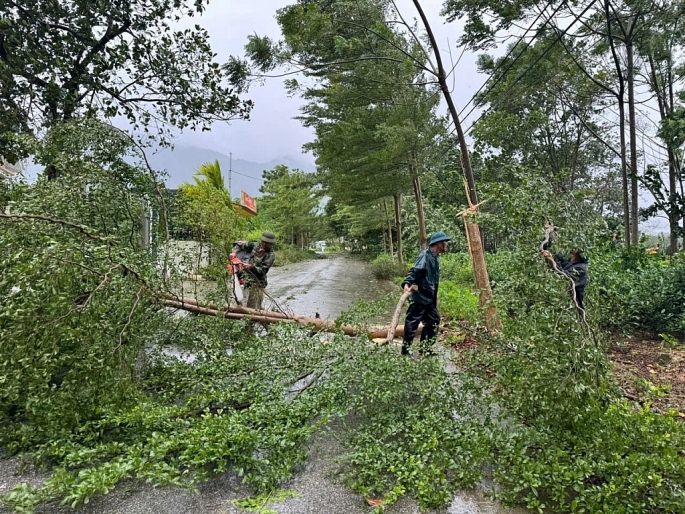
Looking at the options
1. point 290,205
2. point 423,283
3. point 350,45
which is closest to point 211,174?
point 350,45

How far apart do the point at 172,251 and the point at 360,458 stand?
2.91 m

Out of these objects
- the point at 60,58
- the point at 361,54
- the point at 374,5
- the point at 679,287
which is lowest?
the point at 679,287

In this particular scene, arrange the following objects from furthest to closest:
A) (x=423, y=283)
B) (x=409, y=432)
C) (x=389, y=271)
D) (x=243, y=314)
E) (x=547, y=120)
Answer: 1. (x=547, y=120)
2. (x=389, y=271)
3. (x=243, y=314)
4. (x=423, y=283)
5. (x=409, y=432)

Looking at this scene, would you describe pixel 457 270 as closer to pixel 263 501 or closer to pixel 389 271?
pixel 389 271

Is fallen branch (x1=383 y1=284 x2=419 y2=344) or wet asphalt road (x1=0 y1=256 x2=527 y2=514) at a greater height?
fallen branch (x1=383 y1=284 x2=419 y2=344)

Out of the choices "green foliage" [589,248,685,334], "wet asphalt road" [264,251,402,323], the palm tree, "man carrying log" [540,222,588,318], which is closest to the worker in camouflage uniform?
"wet asphalt road" [264,251,402,323]

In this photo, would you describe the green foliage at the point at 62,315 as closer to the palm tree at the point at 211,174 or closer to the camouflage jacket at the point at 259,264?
the camouflage jacket at the point at 259,264

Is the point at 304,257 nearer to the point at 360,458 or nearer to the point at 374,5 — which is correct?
the point at 374,5

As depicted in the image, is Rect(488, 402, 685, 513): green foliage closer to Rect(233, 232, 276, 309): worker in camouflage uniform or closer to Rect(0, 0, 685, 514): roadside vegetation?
Rect(0, 0, 685, 514): roadside vegetation

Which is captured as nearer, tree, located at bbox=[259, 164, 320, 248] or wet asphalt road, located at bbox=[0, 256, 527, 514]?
wet asphalt road, located at bbox=[0, 256, 527, 514]

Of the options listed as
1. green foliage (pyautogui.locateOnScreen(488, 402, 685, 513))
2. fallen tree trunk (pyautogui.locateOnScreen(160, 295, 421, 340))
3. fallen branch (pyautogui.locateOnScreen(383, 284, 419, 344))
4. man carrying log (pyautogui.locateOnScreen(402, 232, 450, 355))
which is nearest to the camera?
green foliage (pyautogui.locateOnScreen(488, 402, 685, 513))

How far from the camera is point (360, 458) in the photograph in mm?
2160

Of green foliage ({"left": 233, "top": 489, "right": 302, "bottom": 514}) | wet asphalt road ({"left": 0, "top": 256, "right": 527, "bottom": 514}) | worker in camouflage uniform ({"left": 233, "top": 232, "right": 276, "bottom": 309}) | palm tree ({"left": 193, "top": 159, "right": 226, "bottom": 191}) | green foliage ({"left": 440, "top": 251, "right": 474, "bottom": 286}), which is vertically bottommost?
wet asphalt road ({"left": 0, "top": 256, "right": 527, "bottom": 514})

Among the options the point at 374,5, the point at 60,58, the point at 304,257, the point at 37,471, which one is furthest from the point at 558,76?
the point at 304,257
